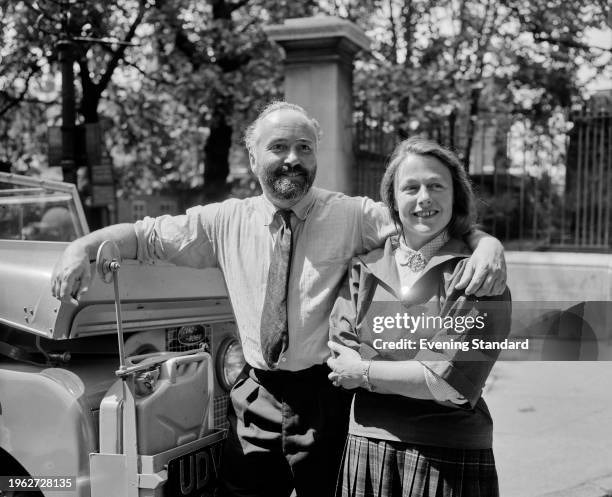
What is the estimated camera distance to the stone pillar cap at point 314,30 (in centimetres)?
815

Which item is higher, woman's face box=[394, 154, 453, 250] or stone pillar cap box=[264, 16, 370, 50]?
stone pillar cap box=[264, 16, 370, 50]

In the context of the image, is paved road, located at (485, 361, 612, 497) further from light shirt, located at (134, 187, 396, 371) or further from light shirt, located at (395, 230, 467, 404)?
light shirt, located at (395, 230, 467, 404)

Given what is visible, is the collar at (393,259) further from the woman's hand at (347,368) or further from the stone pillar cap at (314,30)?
the stone pillar cap at (314,30)

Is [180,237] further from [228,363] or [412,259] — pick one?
[412,259]

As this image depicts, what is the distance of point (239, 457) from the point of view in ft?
8.50

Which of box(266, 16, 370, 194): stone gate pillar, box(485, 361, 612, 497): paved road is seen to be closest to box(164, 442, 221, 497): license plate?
box(485, 361, 612, 497): paved road

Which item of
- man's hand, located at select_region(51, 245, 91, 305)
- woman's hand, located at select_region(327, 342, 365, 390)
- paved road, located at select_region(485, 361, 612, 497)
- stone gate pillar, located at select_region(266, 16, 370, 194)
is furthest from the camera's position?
stone gate pillar, located at select_region(266, 16, 370, 194)

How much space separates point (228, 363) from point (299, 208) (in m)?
0.95

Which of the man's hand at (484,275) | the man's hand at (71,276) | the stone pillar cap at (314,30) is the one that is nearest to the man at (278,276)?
the man's hand at (71,276)

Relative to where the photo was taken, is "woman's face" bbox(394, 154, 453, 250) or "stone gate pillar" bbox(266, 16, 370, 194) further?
"stone gate pillar" bbox(266, 16, 370, 194)

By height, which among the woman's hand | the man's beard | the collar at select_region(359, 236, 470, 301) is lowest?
the woman's hand

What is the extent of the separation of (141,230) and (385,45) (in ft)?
40.2

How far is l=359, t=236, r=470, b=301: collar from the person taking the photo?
7.16ft

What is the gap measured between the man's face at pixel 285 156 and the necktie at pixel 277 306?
0.14 m
